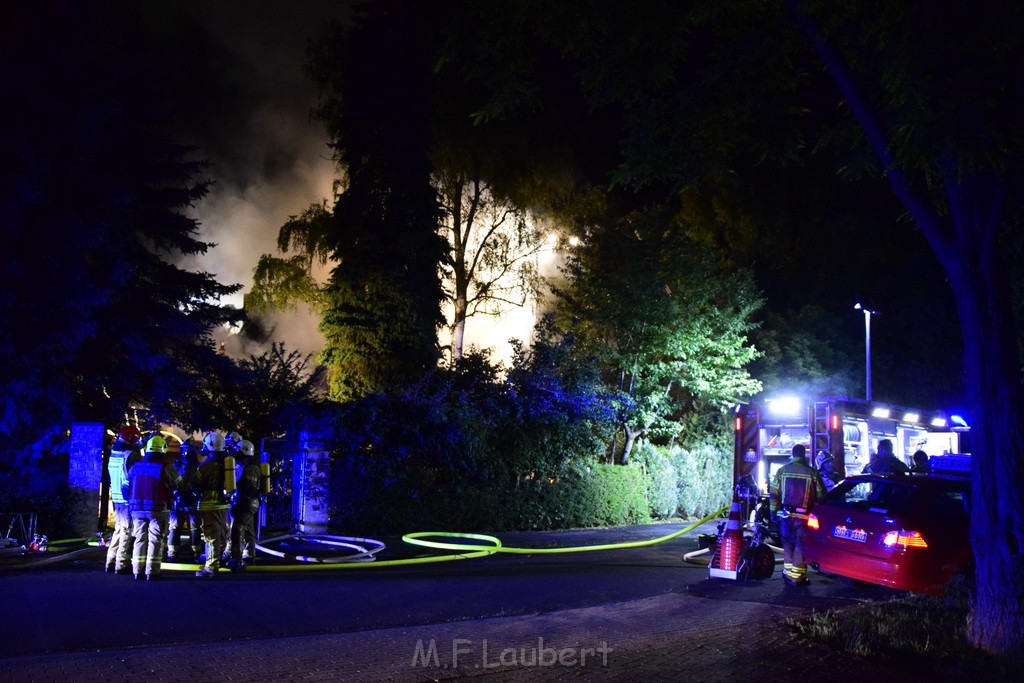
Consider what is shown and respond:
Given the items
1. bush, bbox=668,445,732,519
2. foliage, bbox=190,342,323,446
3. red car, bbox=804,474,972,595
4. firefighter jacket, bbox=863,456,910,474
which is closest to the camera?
red car, bbox=804,474,972,595

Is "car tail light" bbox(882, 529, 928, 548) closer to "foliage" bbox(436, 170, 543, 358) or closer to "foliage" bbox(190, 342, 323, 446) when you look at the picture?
"foliage" bbox(190, 342, 323, 446)

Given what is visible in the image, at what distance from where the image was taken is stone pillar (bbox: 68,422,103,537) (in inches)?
535

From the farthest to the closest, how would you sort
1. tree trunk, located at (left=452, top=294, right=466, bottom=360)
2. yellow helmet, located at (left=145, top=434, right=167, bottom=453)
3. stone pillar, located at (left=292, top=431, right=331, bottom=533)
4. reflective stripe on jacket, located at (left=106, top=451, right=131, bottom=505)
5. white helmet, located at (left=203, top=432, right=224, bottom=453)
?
tree trunk, located at (left=452, top=294, right=466, bottom=360)
stone pillar, located at (left=292, top=431, right=331, bottom=533)
white helmet, located at (left=203, top=432, right=224, bottom=453)
reflective stripe on jacket, located at (left=106, top=451, right=131, bottom=505)
yellow helmet, located at (left=145, top=434, right=167, bottom=453)

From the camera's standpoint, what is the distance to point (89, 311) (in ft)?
54.2

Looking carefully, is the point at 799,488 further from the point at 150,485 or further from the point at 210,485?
the point at 150,485

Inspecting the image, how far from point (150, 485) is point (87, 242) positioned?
336 inches

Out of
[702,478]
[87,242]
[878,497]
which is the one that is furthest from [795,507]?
[87,242]

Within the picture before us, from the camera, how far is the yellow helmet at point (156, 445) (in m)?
10.1

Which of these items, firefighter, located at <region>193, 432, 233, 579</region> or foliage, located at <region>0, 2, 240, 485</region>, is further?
foliage, located at <region>0, 2, 240, 485</region>

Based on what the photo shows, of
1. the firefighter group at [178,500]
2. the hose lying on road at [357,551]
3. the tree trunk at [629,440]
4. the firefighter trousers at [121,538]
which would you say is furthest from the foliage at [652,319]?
the firefighter trousers at [121,538]

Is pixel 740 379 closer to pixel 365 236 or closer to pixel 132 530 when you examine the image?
pixel 365 236

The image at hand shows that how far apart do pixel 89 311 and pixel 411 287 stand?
26.4 feet

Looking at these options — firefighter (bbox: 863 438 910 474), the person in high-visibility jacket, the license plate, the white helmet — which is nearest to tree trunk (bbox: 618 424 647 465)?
firefighter (bbox: 863 438 910 474)

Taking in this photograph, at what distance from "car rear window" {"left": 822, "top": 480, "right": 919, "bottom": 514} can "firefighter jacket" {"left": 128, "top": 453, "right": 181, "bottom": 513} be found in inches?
315
